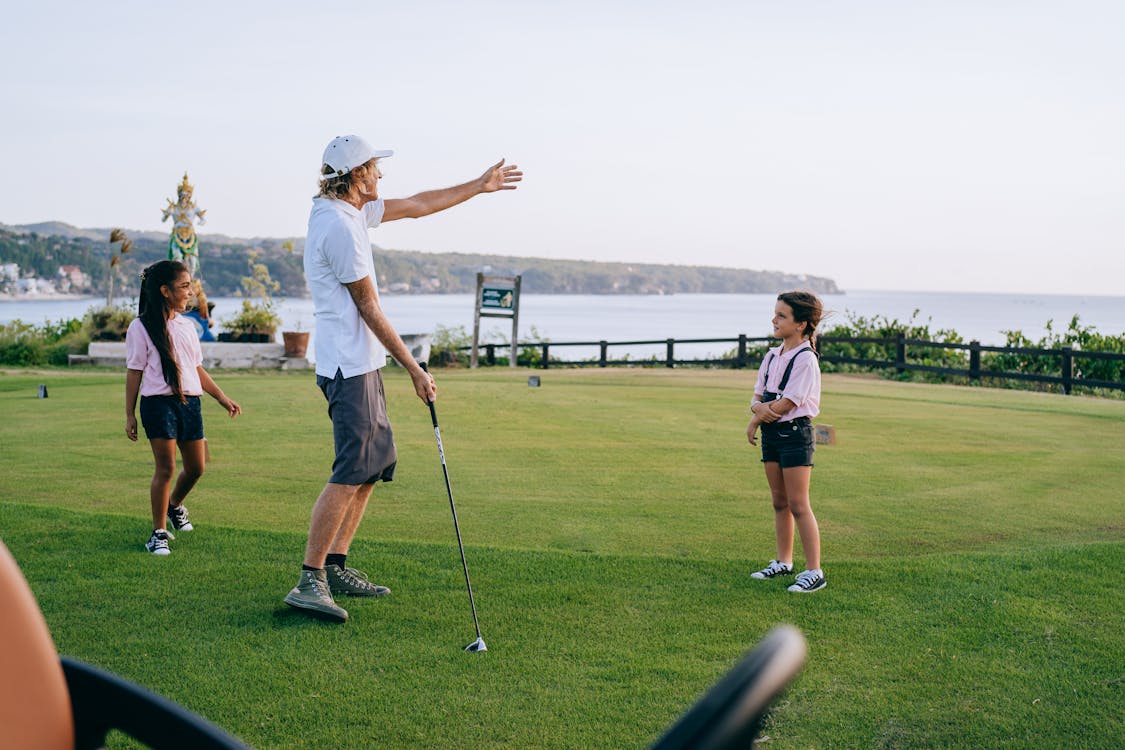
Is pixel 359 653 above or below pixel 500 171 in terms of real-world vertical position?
below

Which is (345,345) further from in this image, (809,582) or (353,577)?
(809,582)

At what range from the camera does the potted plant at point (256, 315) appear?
23953mm

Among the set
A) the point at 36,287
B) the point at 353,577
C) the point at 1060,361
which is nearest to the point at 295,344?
the point at 1060,361

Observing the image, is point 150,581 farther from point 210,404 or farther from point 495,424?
point 210,404

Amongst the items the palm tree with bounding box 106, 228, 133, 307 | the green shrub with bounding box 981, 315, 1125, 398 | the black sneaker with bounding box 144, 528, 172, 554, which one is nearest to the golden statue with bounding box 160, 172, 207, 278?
the palm tree with bounding box 106, 228, 133, 307

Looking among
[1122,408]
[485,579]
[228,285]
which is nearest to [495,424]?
[485,579]

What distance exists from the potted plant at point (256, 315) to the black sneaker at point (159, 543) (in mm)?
18307

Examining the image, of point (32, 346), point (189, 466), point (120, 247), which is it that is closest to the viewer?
point (189, 466)

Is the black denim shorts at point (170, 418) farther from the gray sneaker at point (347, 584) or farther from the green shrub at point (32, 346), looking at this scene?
the green shrub at point (32, 346)

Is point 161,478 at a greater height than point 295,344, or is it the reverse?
point 295,344

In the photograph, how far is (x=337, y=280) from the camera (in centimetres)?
497

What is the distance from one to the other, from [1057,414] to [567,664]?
12.0 m

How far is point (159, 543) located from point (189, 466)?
2.10 feet

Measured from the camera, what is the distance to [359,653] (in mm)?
4434
